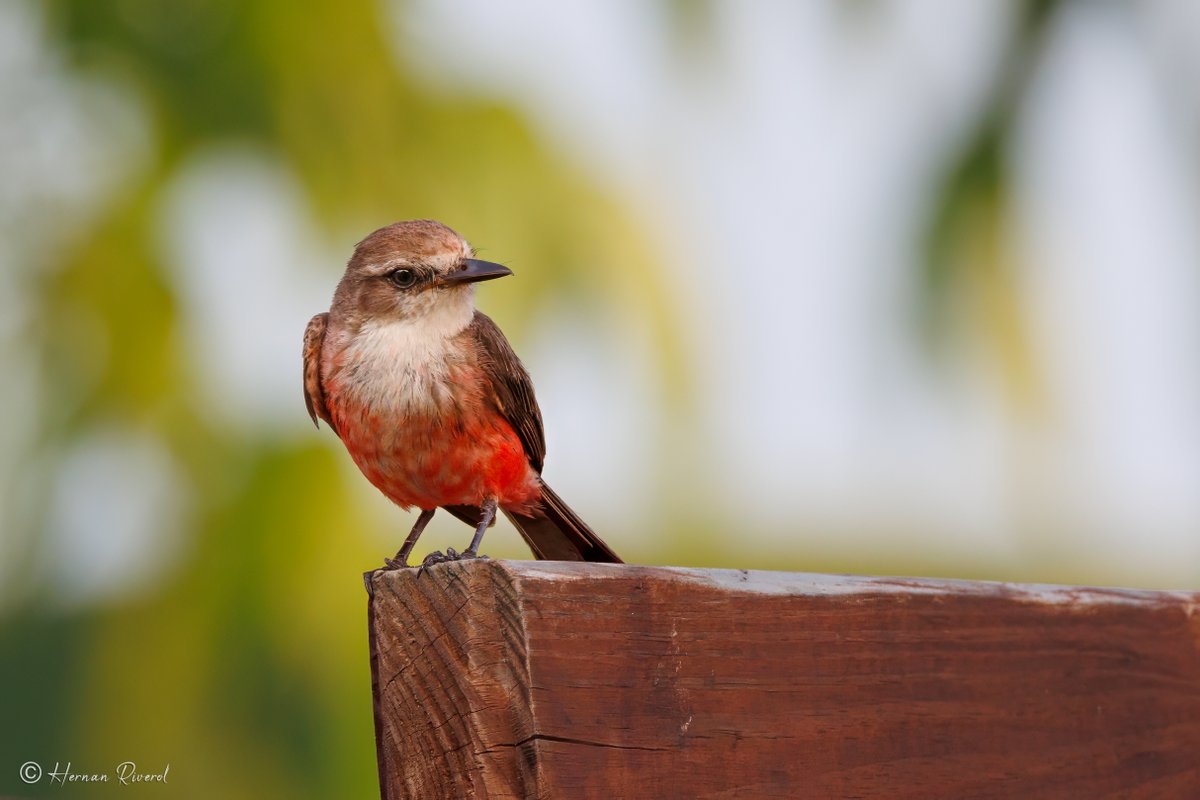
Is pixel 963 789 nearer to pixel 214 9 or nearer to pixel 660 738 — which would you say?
pixel 660 738

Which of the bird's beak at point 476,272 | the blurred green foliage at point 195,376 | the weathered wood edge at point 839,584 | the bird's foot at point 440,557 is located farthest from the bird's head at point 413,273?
the weathered wood edge at point 839,584

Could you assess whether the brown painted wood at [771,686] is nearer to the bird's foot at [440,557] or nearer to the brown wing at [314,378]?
the bird's foot at [440,557]

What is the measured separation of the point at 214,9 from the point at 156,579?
1.71 meters

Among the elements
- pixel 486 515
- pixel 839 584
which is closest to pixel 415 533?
pixel 486 515

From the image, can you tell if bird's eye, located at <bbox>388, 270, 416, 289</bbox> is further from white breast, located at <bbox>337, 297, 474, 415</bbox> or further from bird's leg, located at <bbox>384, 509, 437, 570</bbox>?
bird's leg, located at <bbox>384, 509, 437, 570</bbox>

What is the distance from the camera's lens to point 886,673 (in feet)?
7.64

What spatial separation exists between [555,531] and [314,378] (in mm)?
772

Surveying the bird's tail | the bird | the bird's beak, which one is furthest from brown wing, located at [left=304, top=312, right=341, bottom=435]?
the bird's tail

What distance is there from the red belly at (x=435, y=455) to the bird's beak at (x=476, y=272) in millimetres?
376

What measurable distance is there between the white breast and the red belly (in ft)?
0.14

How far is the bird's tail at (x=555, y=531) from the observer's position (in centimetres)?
364

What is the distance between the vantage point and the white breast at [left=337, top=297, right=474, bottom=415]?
3.42 m

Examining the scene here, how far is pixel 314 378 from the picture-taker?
12.0 feet

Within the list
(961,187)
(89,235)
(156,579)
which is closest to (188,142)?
(89,235)
